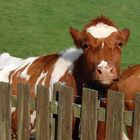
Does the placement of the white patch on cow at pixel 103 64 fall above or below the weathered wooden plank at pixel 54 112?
above

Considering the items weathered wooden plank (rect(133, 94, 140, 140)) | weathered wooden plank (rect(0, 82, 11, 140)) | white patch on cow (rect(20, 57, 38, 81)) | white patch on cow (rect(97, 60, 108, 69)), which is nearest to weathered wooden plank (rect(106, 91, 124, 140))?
weathered wooden plank (rect(133, 94, 140, 140))

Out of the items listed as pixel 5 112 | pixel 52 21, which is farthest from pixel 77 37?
pixel 52 21

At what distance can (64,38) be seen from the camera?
68.6ft

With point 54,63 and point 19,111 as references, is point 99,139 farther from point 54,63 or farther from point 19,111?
point 54,63

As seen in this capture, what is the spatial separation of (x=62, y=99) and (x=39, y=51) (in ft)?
42.8

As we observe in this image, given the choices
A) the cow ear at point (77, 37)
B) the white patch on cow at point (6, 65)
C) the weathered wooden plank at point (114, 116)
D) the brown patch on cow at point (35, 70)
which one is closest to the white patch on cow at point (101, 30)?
the cow ear at point (77, 37)

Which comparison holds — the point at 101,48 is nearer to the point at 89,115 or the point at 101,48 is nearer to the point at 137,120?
the point at 89,115

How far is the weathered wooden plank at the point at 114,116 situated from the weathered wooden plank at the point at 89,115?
0.16 metres

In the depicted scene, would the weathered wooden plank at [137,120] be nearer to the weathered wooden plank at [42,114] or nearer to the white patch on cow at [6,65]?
the weathered wooden plank at [42,114]

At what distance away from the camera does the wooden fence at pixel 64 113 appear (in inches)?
195

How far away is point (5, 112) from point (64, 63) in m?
1.42

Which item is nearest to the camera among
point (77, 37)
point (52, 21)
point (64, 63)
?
point (77, 37)

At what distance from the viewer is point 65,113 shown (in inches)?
213

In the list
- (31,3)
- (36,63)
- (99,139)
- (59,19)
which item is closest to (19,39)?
(59,19)
